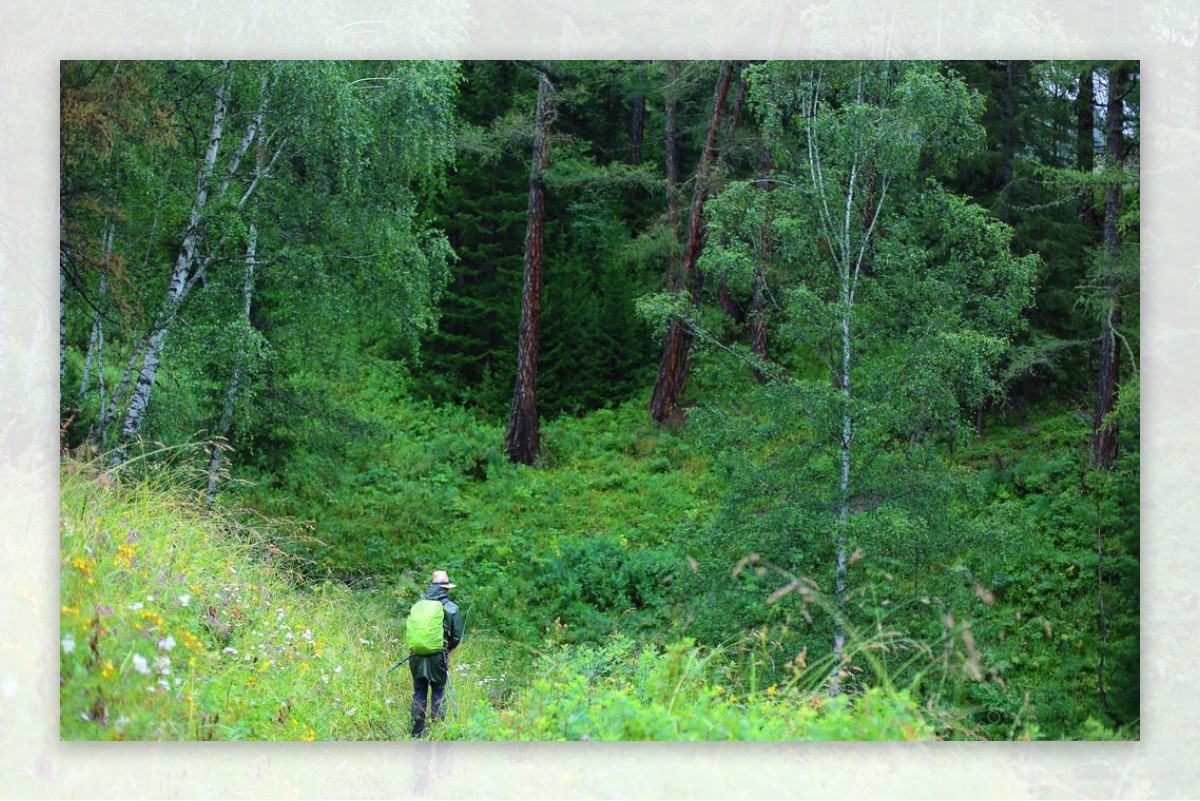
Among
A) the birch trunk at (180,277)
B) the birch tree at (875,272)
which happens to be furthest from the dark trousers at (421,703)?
the birch trunk at (180,277)

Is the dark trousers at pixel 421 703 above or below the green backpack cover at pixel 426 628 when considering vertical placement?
below

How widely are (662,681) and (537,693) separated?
2.36ft

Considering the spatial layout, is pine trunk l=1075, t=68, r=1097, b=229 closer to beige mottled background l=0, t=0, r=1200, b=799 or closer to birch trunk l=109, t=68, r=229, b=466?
beige mottled background l=0, t=0, r=1200, b=799

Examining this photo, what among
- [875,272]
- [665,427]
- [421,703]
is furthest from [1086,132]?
[421,703]

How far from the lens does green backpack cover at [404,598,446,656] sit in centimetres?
448

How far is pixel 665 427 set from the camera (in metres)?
6.47

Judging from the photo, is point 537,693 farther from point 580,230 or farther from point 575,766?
point 580,230

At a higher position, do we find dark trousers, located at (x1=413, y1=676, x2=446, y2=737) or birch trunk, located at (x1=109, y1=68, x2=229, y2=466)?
birch trunk, located at (x1=109, y1=68, x2=229, y2=466)

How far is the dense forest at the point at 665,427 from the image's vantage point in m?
4.64

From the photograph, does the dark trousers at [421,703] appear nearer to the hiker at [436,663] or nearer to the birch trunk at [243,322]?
the hiker at [436,663]

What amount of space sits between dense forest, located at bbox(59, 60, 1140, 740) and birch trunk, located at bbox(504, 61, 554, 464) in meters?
0.45

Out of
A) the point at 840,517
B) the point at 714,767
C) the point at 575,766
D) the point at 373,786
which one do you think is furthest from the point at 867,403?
the point at 373,786

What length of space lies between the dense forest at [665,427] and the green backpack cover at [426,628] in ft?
1.32

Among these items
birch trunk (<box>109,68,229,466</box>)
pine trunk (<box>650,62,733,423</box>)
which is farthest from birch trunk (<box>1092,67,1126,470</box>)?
birch trunk (<box>109,68,229,466</box>)
